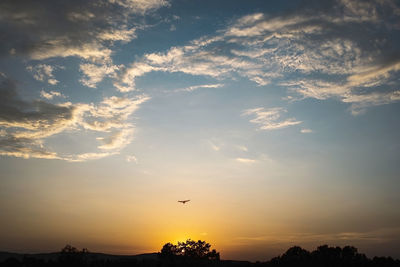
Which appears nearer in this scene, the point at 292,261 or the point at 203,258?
the point at 292,261

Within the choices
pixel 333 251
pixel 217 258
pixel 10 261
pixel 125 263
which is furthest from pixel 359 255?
pixel 10 261

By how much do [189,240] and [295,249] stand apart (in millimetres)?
60875

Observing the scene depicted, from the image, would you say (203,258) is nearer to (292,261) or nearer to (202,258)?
(202,258)

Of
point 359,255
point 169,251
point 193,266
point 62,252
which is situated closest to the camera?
point 193,266

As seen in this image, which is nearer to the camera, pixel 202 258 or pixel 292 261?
pixel 292 261

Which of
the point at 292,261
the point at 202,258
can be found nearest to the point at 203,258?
the point at 202,258

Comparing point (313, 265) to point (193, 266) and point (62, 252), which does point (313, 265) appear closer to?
point (193, 266)

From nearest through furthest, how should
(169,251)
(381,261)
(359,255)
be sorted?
(381,261) < (359,255) < (169,251)

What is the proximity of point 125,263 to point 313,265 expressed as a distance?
75.3 meters

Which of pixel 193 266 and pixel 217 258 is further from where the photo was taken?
pixel 217 258

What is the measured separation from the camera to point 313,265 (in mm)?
121438

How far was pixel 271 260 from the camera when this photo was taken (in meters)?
145

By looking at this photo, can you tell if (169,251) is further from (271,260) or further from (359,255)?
(359,255)

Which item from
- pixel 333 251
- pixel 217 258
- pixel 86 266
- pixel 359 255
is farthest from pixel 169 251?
pixel 359 255
